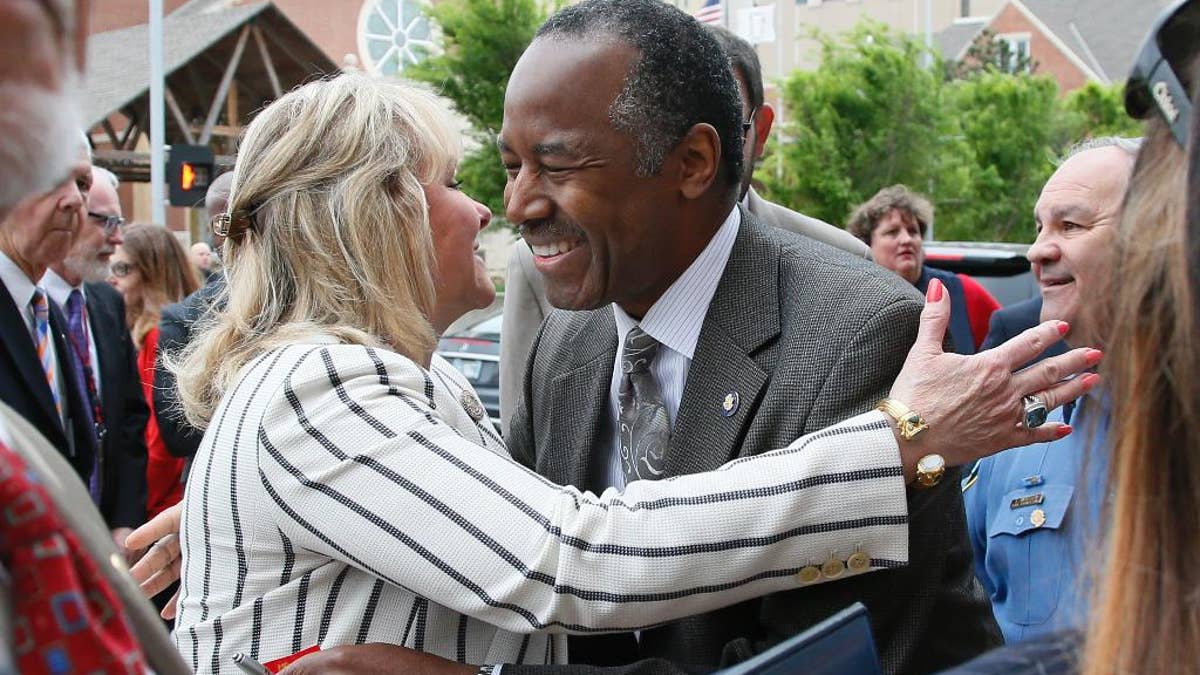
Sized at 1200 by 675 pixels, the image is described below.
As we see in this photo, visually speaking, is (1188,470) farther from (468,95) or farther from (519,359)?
(468,95)

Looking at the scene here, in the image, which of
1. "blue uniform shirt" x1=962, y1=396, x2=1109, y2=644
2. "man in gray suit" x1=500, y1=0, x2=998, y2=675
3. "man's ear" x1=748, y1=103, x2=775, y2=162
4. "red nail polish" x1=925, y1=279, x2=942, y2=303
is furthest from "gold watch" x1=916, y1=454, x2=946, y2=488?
"man's ear" x1=748, y1=103, x2=775, y2=162

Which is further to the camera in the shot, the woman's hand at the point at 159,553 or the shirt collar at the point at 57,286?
the shirt collar at the point at 57,286

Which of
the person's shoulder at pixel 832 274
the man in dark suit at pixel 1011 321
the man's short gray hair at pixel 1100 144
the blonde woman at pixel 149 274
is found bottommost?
the blonde woman at pixel 149 274

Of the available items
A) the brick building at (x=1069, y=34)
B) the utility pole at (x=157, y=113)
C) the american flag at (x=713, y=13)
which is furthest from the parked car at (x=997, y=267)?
the brick building at (x=1069, y=34)

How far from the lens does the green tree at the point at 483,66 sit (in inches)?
801

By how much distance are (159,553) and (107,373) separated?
2.77m

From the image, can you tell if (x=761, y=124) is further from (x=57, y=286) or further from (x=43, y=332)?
(x=57, y=286)

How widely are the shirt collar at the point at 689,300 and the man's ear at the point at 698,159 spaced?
11cm

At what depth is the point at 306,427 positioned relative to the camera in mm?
1854

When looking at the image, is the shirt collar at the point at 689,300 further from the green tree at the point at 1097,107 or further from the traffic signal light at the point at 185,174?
the green tree at the point at 1097,107

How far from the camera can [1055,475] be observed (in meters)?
2.75

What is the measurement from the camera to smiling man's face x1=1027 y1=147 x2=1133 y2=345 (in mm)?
3256

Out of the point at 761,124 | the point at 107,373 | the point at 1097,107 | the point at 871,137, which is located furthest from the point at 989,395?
the point at 1097,107

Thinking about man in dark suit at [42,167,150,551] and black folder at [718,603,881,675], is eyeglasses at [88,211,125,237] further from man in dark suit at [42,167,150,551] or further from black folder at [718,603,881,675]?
black folder at [718,603,881,675]
